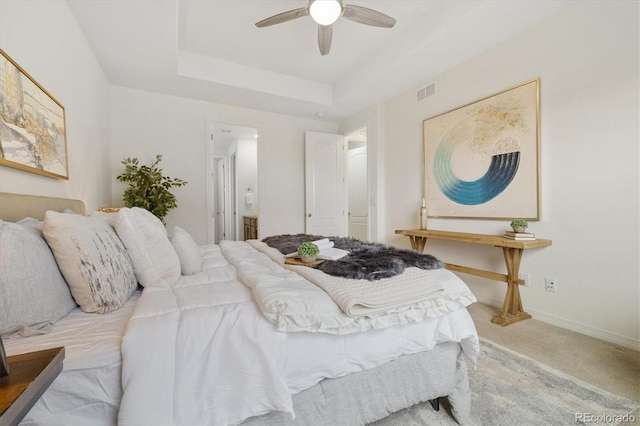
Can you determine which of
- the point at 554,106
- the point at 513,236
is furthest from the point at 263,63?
the point at 513,236

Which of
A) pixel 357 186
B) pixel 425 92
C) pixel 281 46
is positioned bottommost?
pixel 357 186

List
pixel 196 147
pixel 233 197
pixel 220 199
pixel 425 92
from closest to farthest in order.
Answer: pixel 425 92 → pixel 196 147 → pixel 233 197 → pixel 220 199

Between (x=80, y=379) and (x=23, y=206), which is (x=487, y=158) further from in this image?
(x=23, y=206)

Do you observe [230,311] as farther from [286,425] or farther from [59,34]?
[59,34]

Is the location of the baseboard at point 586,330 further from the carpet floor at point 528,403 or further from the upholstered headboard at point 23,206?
the upholstered headboard at point 23,206

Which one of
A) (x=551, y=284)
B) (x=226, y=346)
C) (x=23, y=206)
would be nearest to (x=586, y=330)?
(x=551, y=284)

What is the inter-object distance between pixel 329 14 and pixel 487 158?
2004 mm

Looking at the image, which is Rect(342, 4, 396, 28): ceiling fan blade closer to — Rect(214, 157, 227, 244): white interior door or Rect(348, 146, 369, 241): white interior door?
Rect(348, 146, 369, 241): white interior door

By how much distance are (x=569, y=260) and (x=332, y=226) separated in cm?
312

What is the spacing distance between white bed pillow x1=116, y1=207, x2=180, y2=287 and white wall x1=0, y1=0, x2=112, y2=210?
0.64 metres

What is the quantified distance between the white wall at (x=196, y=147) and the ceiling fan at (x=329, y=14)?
2.13 metres

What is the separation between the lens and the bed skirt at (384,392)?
40.0 inches

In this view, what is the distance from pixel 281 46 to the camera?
3219 mm

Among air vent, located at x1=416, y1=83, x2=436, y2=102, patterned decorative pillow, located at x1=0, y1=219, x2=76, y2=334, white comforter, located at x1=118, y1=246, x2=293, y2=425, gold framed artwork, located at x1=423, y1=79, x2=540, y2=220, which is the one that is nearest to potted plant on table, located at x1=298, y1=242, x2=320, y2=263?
white comforter, located at x1=118, y1=246, x2=293, y2=425
